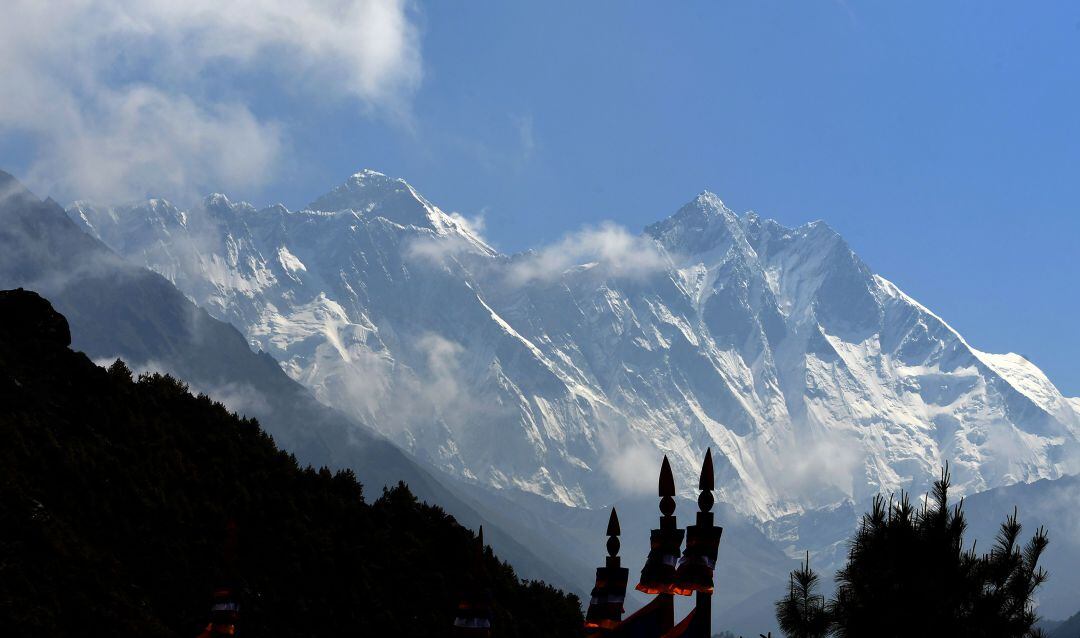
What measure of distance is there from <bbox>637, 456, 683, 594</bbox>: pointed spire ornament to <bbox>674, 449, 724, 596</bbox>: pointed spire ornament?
0.61 m

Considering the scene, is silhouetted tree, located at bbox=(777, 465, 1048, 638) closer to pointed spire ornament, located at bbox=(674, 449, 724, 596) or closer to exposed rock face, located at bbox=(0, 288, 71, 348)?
pointed spire ornament, located at bbox=(674, 449, 724, 596)

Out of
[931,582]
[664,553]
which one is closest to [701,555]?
[664,553]

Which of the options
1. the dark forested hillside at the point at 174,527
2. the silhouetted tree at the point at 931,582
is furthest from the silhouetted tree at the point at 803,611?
the dark forested hillside at the point at 174,527

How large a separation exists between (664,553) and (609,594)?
12.9 ft

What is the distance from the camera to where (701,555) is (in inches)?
786

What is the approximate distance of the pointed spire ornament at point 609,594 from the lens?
80.0ft

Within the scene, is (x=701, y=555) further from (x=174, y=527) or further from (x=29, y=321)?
(x=29, y=321)

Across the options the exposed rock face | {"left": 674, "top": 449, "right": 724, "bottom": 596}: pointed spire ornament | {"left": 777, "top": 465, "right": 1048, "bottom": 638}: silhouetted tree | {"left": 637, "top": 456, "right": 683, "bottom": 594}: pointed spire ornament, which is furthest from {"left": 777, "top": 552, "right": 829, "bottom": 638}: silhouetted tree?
the exposed rock face

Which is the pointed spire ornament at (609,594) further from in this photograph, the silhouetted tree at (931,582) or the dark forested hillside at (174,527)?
the dark forested hillside at (174,527)

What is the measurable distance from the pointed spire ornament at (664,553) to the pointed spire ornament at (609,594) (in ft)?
9.19

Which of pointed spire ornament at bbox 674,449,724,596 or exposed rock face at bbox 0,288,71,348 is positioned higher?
exposed rock face at bbox 0,288,71,348

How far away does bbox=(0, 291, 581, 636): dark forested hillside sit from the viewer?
146ft

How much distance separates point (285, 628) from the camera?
5062 cm

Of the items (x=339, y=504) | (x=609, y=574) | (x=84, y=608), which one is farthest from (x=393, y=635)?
(x=609, y=574)
